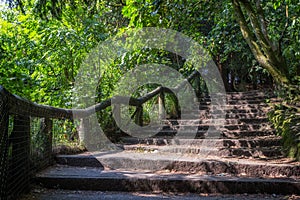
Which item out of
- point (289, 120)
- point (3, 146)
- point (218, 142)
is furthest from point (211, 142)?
point (3, 146)

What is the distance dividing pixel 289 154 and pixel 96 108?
2.73 metres

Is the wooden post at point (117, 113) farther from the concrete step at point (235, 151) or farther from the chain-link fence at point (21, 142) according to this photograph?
the chain-link fence at point (21, 142)

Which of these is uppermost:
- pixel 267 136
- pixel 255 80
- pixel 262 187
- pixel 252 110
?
pixel 255 80

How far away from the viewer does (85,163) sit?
3.44 metres

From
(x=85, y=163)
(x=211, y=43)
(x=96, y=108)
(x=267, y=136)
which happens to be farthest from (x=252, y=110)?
(x=85, y=163)

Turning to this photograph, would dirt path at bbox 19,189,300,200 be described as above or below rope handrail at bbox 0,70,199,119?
below

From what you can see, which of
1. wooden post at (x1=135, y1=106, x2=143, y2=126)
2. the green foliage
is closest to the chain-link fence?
wooden post at (x1=135, y1=106, x2=143, y2=126)

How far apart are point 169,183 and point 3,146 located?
1493 millimetres

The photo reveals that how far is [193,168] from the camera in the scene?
312 centimetres

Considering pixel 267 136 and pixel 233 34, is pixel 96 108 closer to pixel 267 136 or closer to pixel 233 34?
pixel 267 136

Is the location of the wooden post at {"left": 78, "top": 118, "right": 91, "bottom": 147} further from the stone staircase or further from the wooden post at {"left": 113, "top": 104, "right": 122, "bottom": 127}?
the wooden post at {"left": 113, "top": 104, "right": 122, "bottom": 127}

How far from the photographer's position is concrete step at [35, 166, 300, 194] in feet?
8.23

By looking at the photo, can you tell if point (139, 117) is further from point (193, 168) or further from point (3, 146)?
point (3, 146)

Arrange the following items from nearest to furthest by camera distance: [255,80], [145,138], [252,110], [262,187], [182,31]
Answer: [262,187], [145,138], [252,110], [182,31], [255,80]
